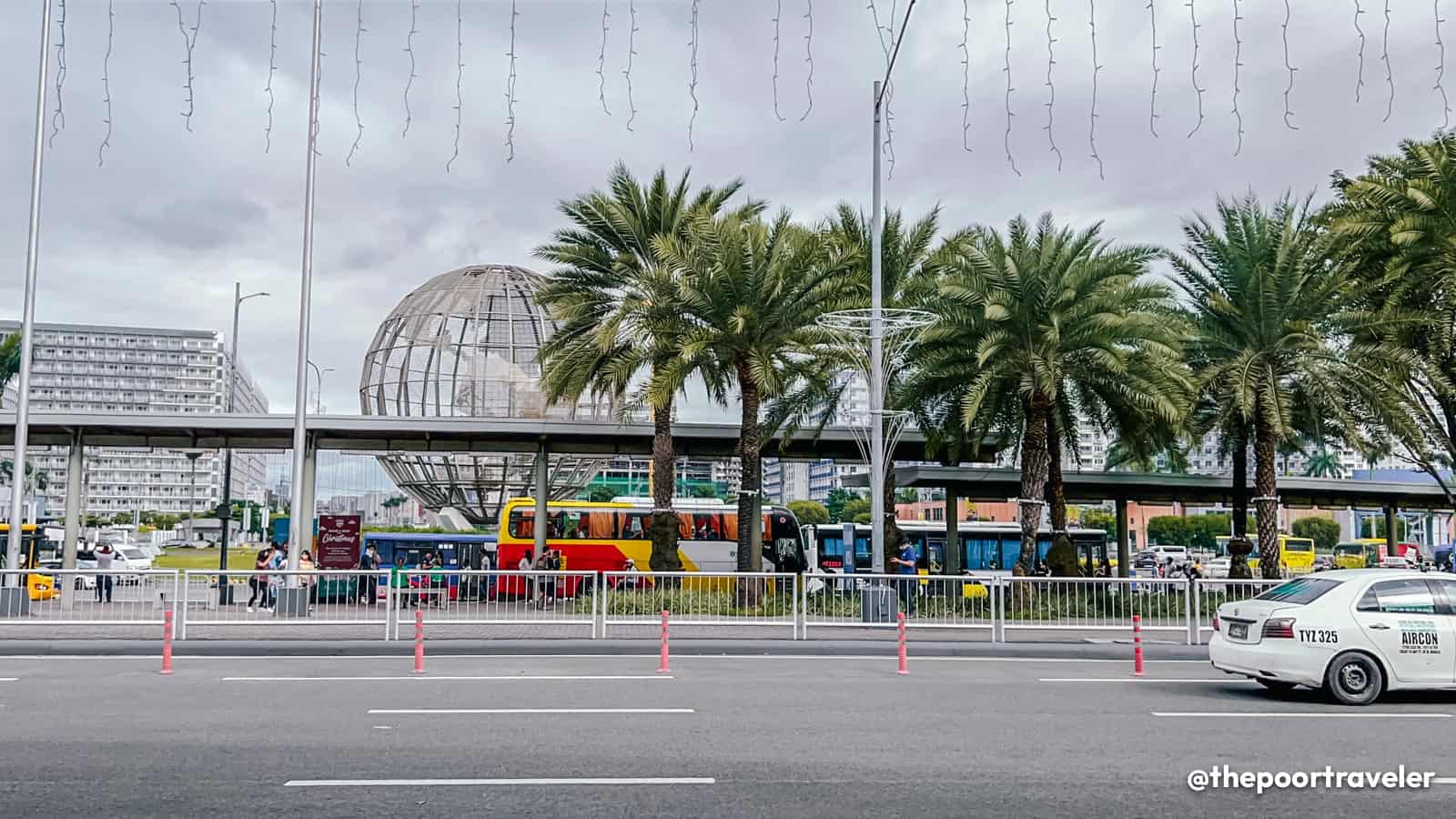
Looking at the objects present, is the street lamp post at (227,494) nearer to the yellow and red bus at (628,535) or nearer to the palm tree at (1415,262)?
the yellow and red bus at (628,535)

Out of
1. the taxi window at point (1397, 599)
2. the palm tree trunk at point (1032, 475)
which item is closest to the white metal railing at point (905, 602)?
the palm tree trunk at point (1032, 475)

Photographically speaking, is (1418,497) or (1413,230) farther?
(1418,497)

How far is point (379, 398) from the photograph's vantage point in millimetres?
40812

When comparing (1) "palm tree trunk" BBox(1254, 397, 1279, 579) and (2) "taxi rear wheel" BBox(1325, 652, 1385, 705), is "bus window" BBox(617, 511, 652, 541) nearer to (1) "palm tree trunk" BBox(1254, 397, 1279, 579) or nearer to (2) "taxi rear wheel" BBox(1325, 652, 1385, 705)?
(1) "palm tree trunk" BBox(1254, 397, 1279, 579)

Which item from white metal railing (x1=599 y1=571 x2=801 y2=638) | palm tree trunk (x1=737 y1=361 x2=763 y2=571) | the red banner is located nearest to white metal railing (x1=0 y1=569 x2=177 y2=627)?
white metal railing (x1=599 y1=571 x2=801 y2=638)

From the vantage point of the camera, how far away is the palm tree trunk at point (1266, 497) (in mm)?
28781

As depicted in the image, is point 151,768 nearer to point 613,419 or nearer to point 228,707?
point 228,707

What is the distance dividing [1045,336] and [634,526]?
1595 centimetres

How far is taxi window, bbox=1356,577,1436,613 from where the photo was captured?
1238 centimetres

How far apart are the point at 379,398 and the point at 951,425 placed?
2069cm

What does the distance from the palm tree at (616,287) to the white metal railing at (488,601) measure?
8.86m

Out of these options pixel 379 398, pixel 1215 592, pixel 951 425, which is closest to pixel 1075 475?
pixel 951 425

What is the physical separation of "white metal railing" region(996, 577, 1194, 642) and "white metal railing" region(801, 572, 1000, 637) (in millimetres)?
535

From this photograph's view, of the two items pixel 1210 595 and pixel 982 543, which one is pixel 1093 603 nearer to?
pixel 1210 595
